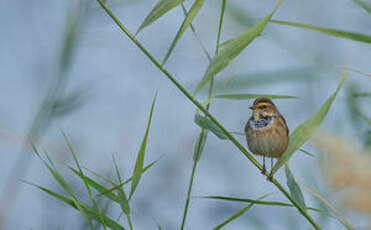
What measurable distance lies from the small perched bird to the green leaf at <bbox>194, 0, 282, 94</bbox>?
0.91m

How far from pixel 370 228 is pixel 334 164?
17 cm

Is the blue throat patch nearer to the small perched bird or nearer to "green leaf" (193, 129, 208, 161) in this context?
the small perched bird

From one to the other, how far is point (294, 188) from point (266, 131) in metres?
0.82

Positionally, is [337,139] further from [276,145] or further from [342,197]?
[276,145]

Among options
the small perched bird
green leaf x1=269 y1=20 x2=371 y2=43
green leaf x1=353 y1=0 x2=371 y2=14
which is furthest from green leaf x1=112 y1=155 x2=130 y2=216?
the small perched bird

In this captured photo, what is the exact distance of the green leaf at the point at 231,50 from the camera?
3.64 ft

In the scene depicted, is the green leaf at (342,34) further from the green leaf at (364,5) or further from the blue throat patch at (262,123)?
→ the blue throat patch at (262,123)

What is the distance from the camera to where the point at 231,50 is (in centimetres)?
112

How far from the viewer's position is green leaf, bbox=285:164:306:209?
1197 mm

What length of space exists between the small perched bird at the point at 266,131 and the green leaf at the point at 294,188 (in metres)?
0.66

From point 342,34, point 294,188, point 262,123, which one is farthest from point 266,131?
point 342,34

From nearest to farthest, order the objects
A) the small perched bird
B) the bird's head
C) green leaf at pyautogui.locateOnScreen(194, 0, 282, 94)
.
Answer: green leaf at pyautogui.locateOnScreen(194, 0, 282, 94) → the small perched bird → the bird's head

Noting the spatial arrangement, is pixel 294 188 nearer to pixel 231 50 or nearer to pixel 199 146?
pixel 199 146

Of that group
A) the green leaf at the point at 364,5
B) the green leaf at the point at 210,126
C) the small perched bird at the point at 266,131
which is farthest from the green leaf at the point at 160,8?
the small perched bird at the point at 266,131
